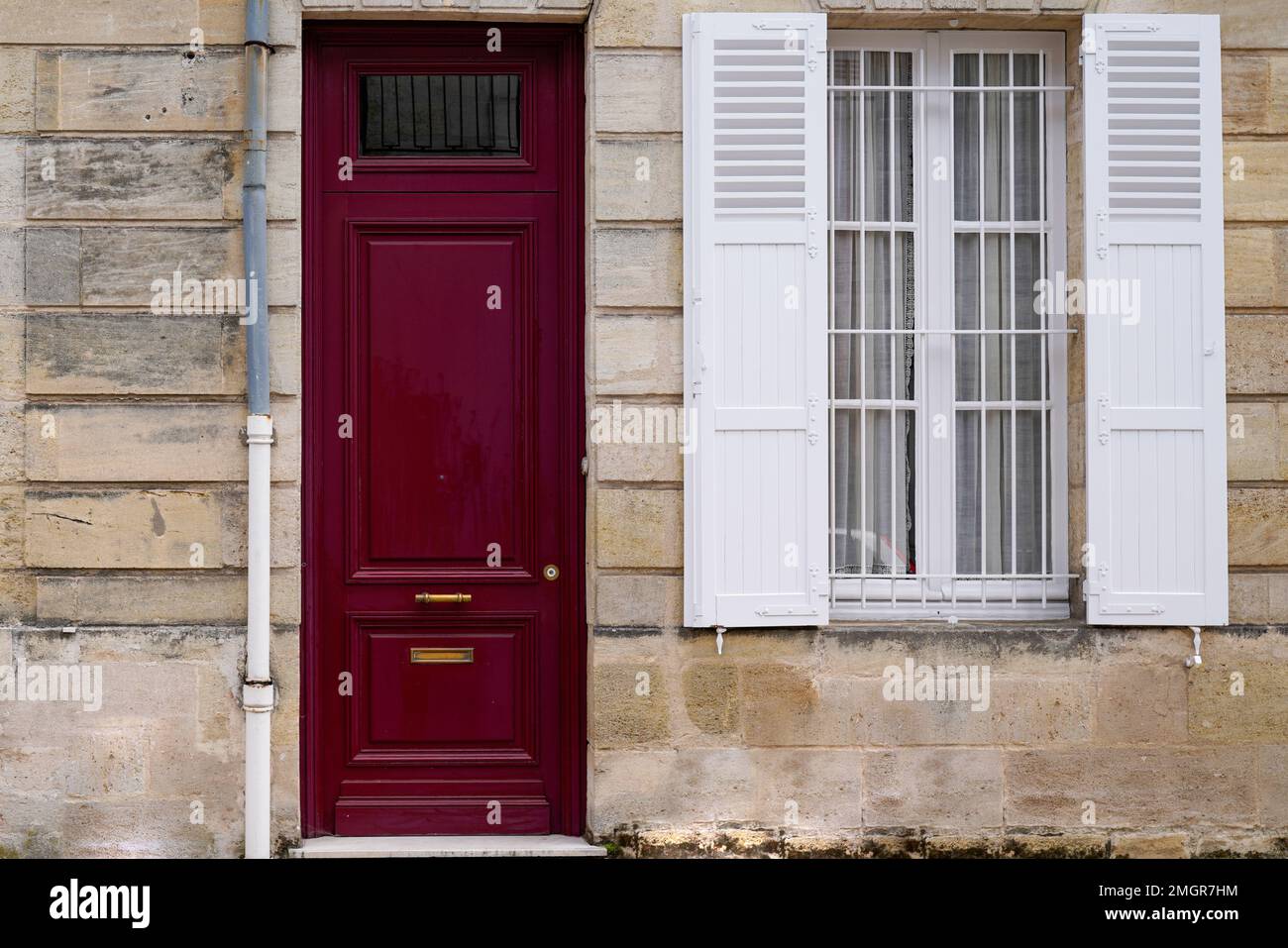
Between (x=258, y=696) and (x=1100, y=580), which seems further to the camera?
(x=1100, y=580)

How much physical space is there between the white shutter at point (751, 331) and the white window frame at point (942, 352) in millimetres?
249

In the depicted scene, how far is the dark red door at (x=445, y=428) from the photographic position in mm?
5465

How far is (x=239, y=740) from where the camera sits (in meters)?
5.26

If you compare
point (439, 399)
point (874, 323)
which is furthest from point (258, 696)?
point (874, 323)

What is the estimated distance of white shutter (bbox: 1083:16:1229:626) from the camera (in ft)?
17.5

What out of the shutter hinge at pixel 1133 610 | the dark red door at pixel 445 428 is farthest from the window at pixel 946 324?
the dark red door at pixel 445 428

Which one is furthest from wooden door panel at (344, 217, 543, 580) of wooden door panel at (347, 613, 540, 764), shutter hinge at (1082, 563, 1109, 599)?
shutter hinge at (1082, 563, 1109, 599)

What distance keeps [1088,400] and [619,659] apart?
84.1 inches

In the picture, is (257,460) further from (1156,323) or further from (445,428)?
(1156,323)

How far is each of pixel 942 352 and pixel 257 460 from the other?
2.79 m

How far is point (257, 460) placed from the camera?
5.22m

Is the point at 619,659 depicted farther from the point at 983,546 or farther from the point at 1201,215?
the point at 1201,215

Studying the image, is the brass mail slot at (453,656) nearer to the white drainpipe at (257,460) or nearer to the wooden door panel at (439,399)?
the wooden door panel at (439,399)

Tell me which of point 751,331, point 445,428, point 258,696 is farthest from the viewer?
point 445,428
